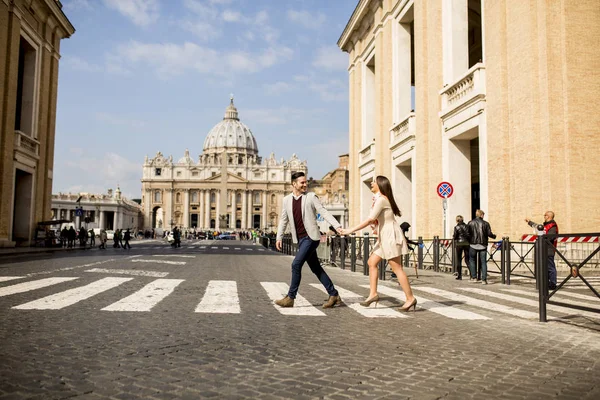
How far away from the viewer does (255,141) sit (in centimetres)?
17425

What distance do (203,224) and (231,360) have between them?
140m

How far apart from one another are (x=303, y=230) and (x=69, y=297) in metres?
3.34

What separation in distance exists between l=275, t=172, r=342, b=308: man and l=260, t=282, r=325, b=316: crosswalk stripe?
5.9 inches

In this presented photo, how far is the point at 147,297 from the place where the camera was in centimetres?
751

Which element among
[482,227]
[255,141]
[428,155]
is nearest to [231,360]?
[482,227]

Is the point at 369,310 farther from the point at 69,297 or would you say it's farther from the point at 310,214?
the point at 69,297

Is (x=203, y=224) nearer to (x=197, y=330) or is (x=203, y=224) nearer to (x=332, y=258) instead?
(x=332, y=258)

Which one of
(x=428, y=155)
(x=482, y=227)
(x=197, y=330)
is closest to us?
(x=197, y=330)

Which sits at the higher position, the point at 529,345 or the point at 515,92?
the point at 515,92

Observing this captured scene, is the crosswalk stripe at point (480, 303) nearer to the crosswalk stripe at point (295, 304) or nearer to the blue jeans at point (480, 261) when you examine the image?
the blue jeans at point (480, 261)

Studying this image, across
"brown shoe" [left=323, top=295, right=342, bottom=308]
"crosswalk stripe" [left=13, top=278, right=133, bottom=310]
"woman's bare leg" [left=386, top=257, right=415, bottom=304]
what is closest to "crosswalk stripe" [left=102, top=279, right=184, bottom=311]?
"crosswalk stripe" [left=13, top=278, right=133, bottom=310]

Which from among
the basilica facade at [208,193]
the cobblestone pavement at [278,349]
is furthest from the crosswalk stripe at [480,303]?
the basilica facade at [208,193]

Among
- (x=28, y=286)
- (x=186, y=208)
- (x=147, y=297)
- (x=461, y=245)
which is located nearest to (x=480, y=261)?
(x=461, y=245)

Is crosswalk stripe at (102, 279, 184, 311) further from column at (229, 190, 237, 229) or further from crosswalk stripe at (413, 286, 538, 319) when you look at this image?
column at (229, 190, 237, 229)
